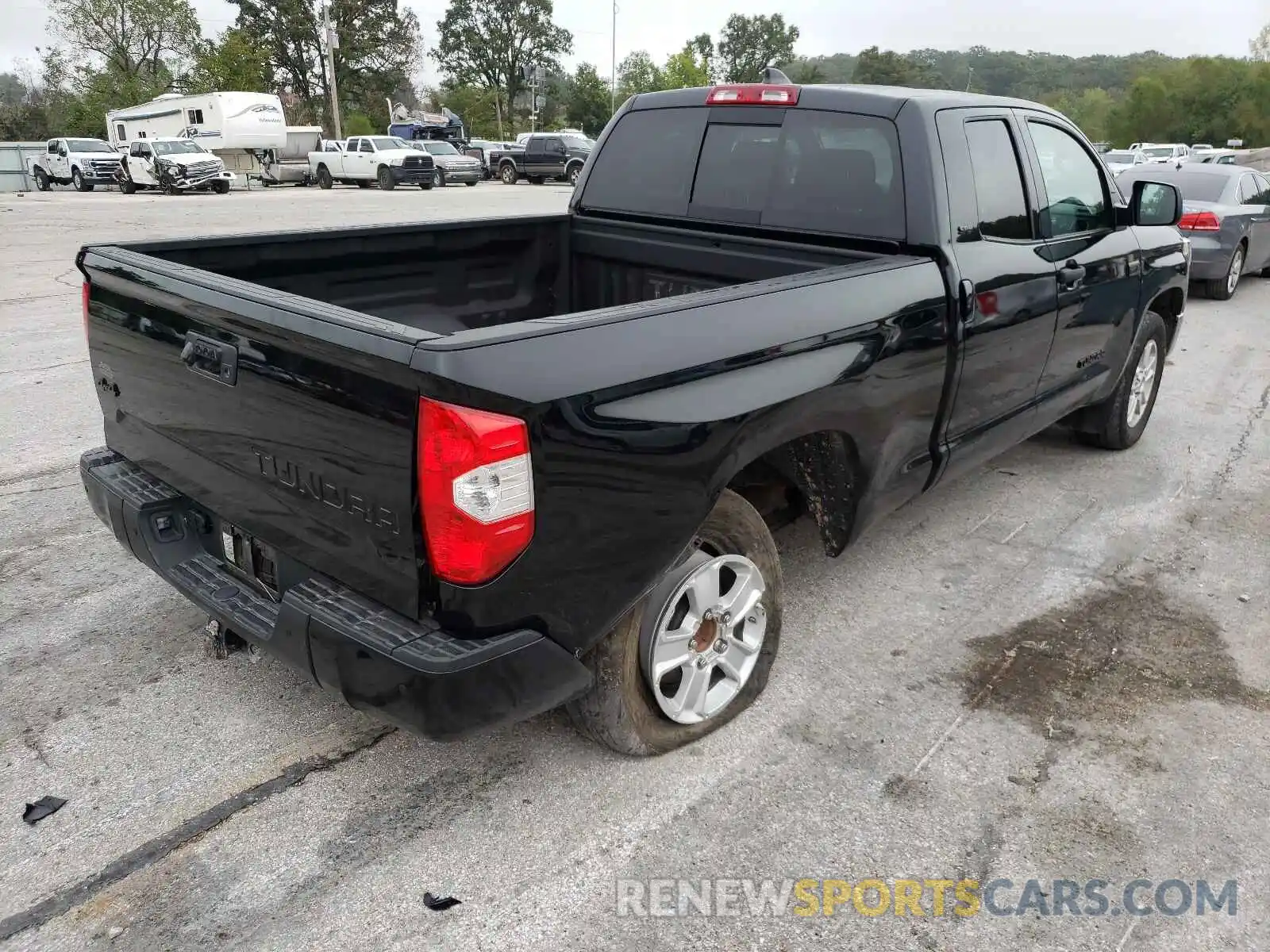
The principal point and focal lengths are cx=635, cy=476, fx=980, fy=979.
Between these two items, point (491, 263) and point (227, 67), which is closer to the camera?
point (491, 263)

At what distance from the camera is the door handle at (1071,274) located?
4.14m

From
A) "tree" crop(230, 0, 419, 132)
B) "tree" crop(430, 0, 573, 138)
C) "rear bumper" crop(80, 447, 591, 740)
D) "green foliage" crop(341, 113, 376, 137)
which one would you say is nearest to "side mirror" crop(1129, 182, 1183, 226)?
"rear bumper" crop(80, 447, 591, 740)

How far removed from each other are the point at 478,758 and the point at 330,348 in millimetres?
1377

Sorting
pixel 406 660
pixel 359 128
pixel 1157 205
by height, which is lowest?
pixel 406 660

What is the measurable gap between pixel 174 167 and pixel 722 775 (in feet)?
101

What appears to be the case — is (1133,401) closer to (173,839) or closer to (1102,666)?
(1102,666)

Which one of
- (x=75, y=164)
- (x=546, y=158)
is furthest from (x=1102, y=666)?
(x=75, y=164)

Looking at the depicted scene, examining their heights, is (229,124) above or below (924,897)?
above

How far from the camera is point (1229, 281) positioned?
11.4 m

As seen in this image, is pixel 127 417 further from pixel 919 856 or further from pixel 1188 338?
pixel 1188 338

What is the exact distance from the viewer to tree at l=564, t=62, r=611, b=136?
2980 inches

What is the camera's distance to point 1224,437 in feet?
20.5

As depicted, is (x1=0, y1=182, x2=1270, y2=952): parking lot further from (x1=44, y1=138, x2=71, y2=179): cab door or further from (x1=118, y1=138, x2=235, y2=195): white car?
(x1=44, y1=138, x2=71, y2=179): cab door

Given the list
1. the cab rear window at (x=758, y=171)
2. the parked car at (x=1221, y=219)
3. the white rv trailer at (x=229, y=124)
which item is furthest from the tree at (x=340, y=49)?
the cab rear window at (x=758, y=171)
